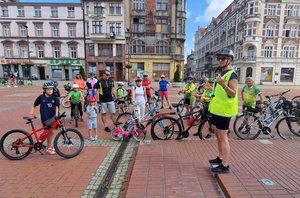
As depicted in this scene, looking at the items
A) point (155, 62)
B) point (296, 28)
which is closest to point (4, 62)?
point (155, 62)

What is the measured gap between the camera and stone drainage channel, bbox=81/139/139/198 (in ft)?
10.8

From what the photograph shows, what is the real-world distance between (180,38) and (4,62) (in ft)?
105

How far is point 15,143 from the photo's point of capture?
434 centimetres

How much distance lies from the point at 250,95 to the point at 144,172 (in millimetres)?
3956

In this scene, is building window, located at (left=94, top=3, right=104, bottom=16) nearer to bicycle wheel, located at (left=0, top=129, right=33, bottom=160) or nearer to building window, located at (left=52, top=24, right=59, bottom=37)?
building window, located at (left=52, top=24, right=59, bottom=37)

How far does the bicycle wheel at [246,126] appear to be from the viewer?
19.1 ft

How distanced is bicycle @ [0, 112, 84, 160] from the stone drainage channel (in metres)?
0.75

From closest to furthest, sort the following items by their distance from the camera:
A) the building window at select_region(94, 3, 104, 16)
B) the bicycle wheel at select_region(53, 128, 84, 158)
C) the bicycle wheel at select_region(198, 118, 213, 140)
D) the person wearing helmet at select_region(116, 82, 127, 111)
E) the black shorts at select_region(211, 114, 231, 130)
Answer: the black shorts at select_region(211, 114, 231, 130) < the bicycle wheel at select_region(53, 128, 84, 158) < the bicycle wheel at select_region(198, 118, 213, 140) < the person wearing helmet at select_region(116, 82, 127, 111) < the building window at select_region(94, 3, 104, 16)

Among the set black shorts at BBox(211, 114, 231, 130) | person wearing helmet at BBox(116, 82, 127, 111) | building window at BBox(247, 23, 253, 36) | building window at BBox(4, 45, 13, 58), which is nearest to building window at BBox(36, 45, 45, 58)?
building window at BBox(4, 45, 13, 58)

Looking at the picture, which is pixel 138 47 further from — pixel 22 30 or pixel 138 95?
pixel 138 95

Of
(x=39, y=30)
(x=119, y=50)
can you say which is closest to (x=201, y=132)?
(x=119, y=50)

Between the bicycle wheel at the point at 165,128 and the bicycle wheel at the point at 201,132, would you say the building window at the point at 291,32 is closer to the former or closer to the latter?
the bicycle wheel at the point at 201,132

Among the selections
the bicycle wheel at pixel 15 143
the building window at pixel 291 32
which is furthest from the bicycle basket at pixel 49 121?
the building window at pixel 291 32

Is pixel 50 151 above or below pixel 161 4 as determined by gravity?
below
